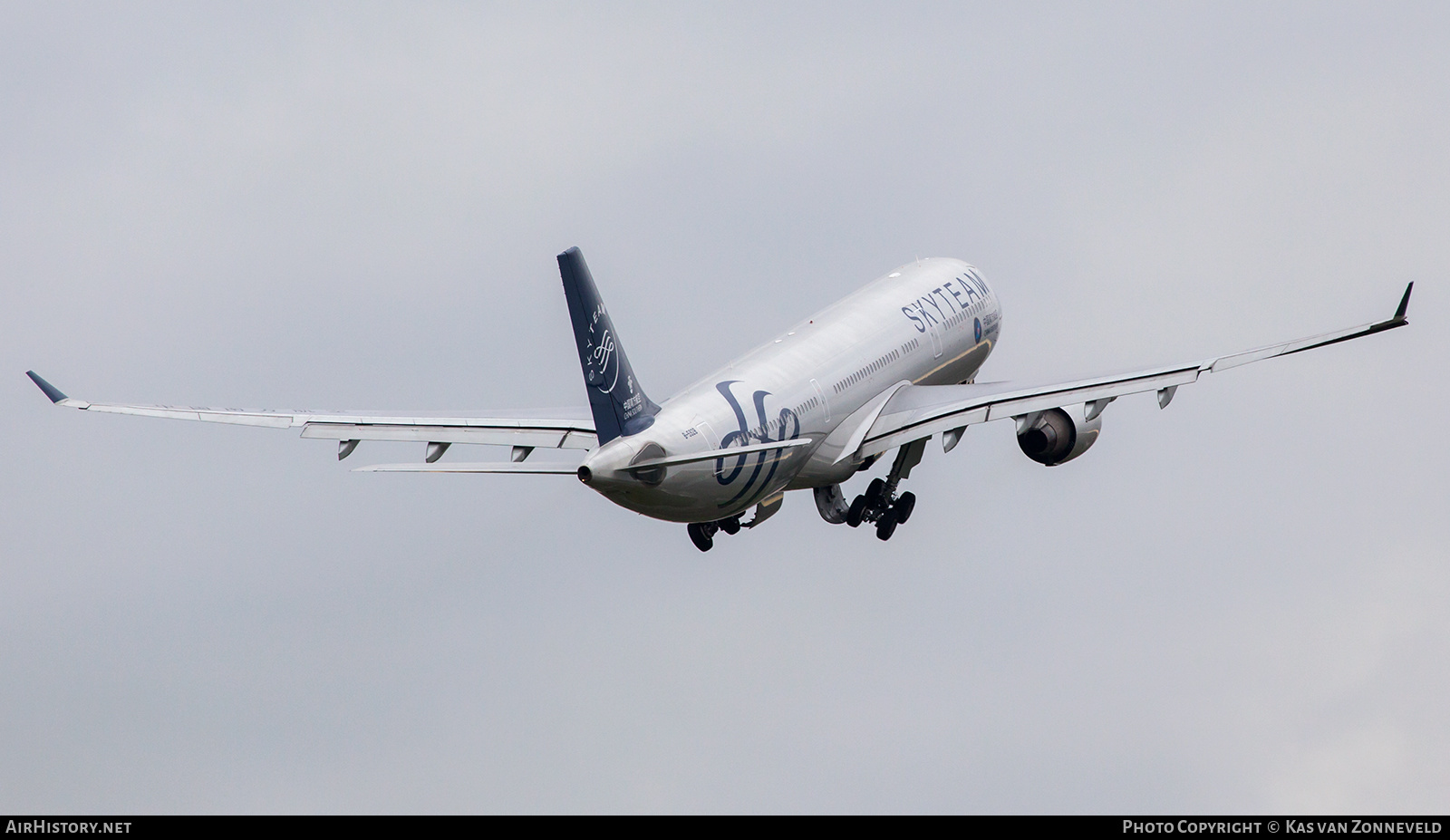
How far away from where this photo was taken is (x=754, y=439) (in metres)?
49.2

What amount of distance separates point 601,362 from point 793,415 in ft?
24.1

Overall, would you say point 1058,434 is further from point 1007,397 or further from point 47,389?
point 47,389

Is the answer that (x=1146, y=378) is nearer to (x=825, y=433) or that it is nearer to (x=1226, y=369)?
(x=1226, y=369)

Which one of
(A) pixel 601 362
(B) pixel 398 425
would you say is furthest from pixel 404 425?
(A) pixel 601 362

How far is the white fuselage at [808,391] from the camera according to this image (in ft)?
153

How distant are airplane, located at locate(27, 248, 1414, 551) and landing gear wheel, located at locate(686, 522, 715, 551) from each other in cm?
4

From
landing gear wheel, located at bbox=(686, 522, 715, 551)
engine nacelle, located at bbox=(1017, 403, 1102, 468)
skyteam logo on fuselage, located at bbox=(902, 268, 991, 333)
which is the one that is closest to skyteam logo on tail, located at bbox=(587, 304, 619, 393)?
landing gear wheel, located at bbox=(686, 522, 715, 551)

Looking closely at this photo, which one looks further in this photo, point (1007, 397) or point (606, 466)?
point (1007, 397)

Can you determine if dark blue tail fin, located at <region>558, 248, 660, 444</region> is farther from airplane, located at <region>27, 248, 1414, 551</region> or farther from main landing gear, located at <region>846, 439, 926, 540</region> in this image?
main landing gear, located at <region>846, 439, 926, 540</region>

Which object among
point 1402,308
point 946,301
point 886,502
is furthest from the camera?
point 946,301

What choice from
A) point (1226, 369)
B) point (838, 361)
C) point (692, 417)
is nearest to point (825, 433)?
point (838, 361)

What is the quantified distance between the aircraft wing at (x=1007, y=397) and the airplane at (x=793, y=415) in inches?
1.8

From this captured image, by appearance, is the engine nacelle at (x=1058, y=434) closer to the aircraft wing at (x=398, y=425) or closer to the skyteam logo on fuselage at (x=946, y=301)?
the skyteam logo on fuselage at (x=946, y=301)

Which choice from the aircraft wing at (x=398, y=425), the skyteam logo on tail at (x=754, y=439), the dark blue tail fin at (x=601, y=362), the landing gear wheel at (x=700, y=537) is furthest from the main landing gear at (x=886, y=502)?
the dark blue tail fin at (x=601, y=362)
